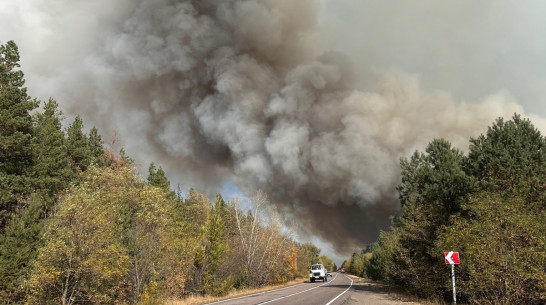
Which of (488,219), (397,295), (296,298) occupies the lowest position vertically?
(397,295)

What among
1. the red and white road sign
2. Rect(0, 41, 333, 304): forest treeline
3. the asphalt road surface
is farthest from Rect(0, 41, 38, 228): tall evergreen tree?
the red and white road sign

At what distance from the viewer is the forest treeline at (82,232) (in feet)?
58.5

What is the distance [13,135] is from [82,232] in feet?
41.5

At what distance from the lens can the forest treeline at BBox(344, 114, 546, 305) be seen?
14.1 meters

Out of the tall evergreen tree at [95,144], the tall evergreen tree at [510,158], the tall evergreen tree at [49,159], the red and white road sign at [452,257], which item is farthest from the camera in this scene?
the tall evergreen tree at [95,144]

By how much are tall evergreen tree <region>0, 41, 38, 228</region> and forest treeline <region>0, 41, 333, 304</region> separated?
68mm

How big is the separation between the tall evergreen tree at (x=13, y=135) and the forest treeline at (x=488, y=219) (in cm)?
2838

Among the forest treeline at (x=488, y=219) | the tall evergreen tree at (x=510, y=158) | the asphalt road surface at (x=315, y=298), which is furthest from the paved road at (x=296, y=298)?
the tall evergreen tree at (x=510, y=158)

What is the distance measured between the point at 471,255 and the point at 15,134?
1165 inches

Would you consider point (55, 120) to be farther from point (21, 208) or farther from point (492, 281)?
point (492, 281)

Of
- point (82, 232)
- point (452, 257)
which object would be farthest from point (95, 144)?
point (452, 257)

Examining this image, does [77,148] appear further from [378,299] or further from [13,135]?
[378,299]

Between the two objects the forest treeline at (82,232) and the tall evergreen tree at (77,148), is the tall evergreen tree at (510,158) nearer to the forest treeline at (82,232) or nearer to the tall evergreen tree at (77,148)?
the forest treeline at (82,232)

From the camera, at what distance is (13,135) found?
25109mm
